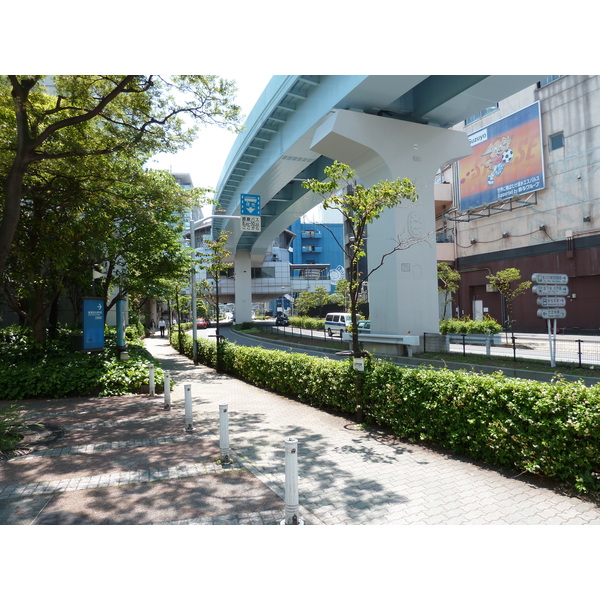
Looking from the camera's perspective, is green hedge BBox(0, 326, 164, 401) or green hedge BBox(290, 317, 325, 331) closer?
green hedge BBox(0, 326, 164, 401)

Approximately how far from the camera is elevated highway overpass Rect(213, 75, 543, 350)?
1284 centimetres

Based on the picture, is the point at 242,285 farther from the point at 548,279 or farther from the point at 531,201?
the point at 548,279

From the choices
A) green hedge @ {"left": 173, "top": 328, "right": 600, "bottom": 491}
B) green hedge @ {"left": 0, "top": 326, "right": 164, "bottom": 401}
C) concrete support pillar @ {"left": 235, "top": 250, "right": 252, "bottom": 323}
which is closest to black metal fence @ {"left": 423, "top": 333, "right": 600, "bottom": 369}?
green hedge @ {"left": 173, "top": 328, "right": 600, "bottom": 491}

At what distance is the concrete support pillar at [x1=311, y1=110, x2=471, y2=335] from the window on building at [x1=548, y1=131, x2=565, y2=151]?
58.5ft

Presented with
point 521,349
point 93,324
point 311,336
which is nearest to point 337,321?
point 311,336

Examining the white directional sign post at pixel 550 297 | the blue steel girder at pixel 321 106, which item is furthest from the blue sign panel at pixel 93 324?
the white directional sign post at pixel 550 297

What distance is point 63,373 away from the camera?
34.5 feet

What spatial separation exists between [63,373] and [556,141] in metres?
32.5

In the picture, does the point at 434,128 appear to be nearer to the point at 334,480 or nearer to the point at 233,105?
the point at 233,105

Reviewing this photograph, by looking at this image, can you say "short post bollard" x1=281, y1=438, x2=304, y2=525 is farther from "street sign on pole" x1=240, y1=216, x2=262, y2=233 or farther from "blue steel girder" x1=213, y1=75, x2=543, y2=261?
"street sign on pole" x1=240, y1=216, x2=262, y2=233

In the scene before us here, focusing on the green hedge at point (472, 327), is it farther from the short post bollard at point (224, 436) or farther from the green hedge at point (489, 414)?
the short post bollard at point (224, 436)

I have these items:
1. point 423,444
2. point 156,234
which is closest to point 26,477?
point 423,444

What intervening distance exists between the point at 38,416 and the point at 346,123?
1173cm

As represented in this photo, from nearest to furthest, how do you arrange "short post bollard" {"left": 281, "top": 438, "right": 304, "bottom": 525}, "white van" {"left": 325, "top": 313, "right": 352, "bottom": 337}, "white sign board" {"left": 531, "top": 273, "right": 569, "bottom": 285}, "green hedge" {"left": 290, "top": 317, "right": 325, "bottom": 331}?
"short post bollard" {"left": 281, "top": 438, "right": 304, "bottom": 525}, "white sign board" {"left": 531, "top": 273, "right": 569, "bottom": 285}, "white van" {"left": 325, "top": 313, "right": 352, "bottom": 337}, "green hedge" {"left": 290, "top": 317, "right": 325, "bottom": 331}
